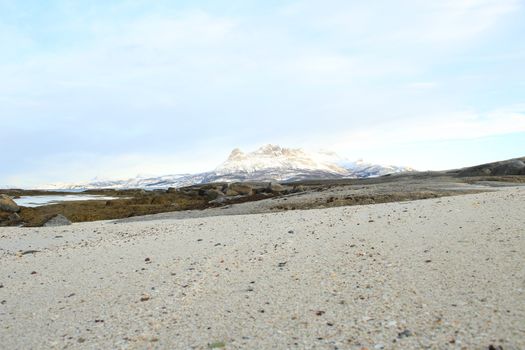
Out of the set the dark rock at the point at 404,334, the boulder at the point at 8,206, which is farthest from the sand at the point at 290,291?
the boulder at the point at 8,206

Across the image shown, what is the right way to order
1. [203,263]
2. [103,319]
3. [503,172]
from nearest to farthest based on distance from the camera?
[103,319]
[203,263]
[503,172]

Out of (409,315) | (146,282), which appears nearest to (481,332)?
(409,315)

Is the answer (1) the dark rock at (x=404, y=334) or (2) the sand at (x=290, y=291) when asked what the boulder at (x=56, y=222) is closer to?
(2) the sand at (x=290, y=291)

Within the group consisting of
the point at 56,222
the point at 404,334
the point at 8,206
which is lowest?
the point at 404,334

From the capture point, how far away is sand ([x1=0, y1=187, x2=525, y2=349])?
580 cm

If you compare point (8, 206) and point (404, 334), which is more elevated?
point (8, 206)

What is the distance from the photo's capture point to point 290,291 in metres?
7.92

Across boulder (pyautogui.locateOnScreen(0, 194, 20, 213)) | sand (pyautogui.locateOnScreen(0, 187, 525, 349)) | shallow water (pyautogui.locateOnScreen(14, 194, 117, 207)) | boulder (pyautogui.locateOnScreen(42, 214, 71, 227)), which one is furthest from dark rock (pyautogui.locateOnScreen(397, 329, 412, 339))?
shallow water (pyautogui.locateOnScreen(14, 194, 117, 207))

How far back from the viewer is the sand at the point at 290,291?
5797 mm

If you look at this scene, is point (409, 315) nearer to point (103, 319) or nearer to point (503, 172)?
point (103, 319)

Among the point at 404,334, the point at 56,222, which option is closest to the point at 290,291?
the point at 404,334

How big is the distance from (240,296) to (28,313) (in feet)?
12.7

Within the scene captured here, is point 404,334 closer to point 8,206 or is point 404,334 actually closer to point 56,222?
point 56,222

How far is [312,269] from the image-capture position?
9398 mm
